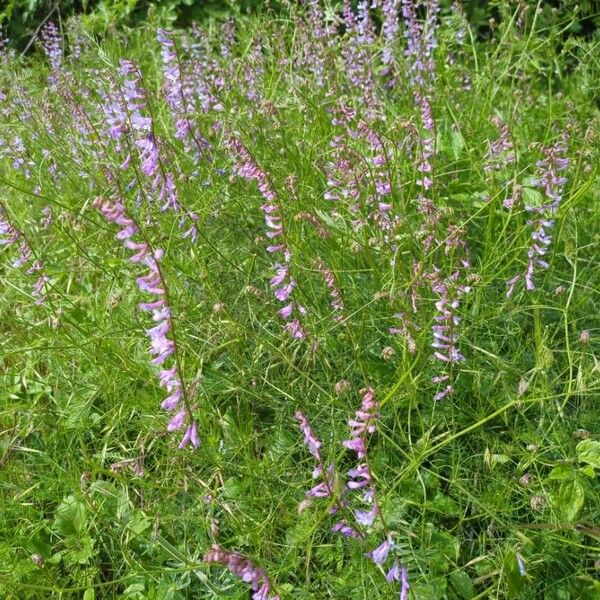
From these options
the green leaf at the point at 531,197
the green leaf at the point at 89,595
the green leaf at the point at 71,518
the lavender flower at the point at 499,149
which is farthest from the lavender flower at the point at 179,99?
the green leaf at the point at 89,595

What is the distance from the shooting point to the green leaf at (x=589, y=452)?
1.91m

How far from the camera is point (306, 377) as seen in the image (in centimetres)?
214

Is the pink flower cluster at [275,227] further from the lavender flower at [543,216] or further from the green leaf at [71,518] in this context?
the green leaf at [71,518]

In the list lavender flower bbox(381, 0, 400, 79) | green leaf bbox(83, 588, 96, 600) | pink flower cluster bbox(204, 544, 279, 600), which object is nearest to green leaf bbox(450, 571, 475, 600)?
pink flower cluster bbox(204, 544, 279, 600)

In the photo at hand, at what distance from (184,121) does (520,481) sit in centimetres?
155

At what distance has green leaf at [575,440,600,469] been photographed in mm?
1906

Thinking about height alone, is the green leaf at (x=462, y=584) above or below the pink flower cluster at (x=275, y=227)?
below

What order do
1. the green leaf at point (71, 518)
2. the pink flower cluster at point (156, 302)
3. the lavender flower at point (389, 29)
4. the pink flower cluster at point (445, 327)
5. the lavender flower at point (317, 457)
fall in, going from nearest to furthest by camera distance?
the pink flower cluster at point (156, 302)
the lavender flower at point (317, 457)
the pink flower cluster at point (445, 327)
the green leaf at point (71, 518)
the lavender flower at point (389, 29)

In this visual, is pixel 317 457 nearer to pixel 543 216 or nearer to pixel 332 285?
pixel 332 285

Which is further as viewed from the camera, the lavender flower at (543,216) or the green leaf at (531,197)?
the green leaf at (531,197)

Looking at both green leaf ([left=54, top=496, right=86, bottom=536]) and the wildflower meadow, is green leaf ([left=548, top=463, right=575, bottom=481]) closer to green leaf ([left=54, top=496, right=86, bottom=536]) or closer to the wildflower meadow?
the wildflower meadow

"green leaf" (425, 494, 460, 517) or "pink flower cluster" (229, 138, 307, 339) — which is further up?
"pink flower cluster" (229, 138, 307, 339)

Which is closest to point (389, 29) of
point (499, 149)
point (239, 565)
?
Answer: point (499, 149)

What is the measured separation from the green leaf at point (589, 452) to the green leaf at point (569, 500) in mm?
57
